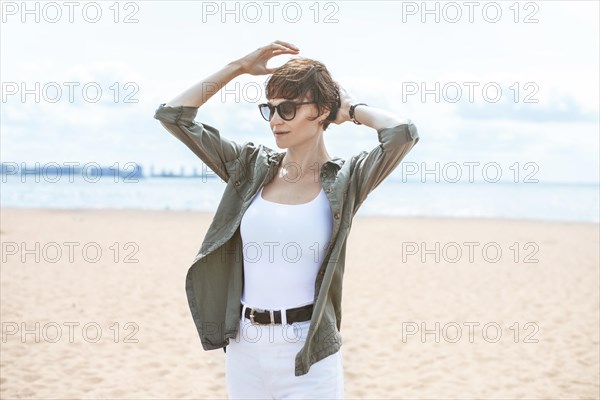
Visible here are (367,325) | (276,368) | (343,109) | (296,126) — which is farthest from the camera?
(367,325)

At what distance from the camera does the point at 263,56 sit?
2.69 metres

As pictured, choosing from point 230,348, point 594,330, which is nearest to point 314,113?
point 230,348

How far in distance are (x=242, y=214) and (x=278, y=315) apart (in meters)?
0.42

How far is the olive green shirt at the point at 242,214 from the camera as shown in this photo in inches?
96.1

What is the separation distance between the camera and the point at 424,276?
42.4 ft

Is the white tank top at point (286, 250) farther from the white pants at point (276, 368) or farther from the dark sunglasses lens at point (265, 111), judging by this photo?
the dark sunglasses lens at point (265, 111)

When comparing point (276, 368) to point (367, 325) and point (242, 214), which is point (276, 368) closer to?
point (242, 214)

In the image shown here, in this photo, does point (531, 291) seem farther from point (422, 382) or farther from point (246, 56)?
point (246, 56)

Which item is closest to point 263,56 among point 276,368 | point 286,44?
point 286,44

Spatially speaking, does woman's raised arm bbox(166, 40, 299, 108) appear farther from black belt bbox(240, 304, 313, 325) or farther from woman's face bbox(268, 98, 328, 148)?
black belt bbox(240, 304, 313, 325)

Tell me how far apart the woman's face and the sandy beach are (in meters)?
4.31

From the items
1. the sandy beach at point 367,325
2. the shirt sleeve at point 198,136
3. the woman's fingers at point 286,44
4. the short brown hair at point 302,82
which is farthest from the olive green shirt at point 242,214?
the sandy beach at point 367,325

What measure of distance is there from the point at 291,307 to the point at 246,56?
1.03 metres

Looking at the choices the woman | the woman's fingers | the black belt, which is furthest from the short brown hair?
the black belt
